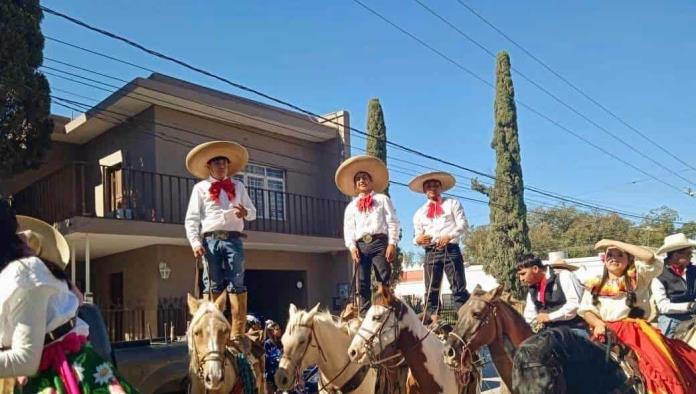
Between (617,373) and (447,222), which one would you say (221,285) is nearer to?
(447,222)

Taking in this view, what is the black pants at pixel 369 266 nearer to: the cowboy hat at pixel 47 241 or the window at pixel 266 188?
the cowboy hat at pixel 47 241

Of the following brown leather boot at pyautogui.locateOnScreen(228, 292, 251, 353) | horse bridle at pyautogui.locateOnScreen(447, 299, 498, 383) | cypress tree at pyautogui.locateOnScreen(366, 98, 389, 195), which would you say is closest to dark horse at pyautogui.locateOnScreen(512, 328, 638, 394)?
horse bridle at pyautogui.locateOnScreen(447, 299, 498, 383)

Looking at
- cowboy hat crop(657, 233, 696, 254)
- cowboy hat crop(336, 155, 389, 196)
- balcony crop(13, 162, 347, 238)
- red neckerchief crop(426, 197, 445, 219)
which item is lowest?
cowboy hat crop(657, 233, 696, 254)

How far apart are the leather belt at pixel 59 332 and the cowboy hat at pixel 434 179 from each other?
6.36 m

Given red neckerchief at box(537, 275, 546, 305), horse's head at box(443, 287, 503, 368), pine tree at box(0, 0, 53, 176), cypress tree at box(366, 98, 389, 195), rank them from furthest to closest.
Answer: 1. cypress tree at box(366, 98, 389, 195)
2. pine tree at box(0, 0, 53, 176)
3. red neckerchief at box(537, 275, 546, 305)
4. horse's head at box(443, 287, 503, 368)

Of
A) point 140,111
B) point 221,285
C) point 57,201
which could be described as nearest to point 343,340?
point 221,285

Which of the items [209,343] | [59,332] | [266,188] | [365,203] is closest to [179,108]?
[266,188]

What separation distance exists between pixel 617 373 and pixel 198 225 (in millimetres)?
4724

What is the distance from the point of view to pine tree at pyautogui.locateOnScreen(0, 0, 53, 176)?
38.9 feet

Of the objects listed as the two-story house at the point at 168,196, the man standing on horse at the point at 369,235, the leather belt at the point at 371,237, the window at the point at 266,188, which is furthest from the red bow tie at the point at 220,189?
the window at the point at 266,188

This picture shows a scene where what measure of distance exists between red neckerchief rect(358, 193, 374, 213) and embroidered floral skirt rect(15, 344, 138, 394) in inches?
213

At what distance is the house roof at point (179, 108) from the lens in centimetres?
1566

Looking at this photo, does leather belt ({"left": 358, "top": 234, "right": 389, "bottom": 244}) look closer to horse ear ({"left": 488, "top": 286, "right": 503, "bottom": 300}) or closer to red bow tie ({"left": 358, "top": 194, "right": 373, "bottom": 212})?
red bow tie ({"left": 358, "top": 194, "right": 373, "bottom": 212})

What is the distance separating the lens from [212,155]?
8039mm
